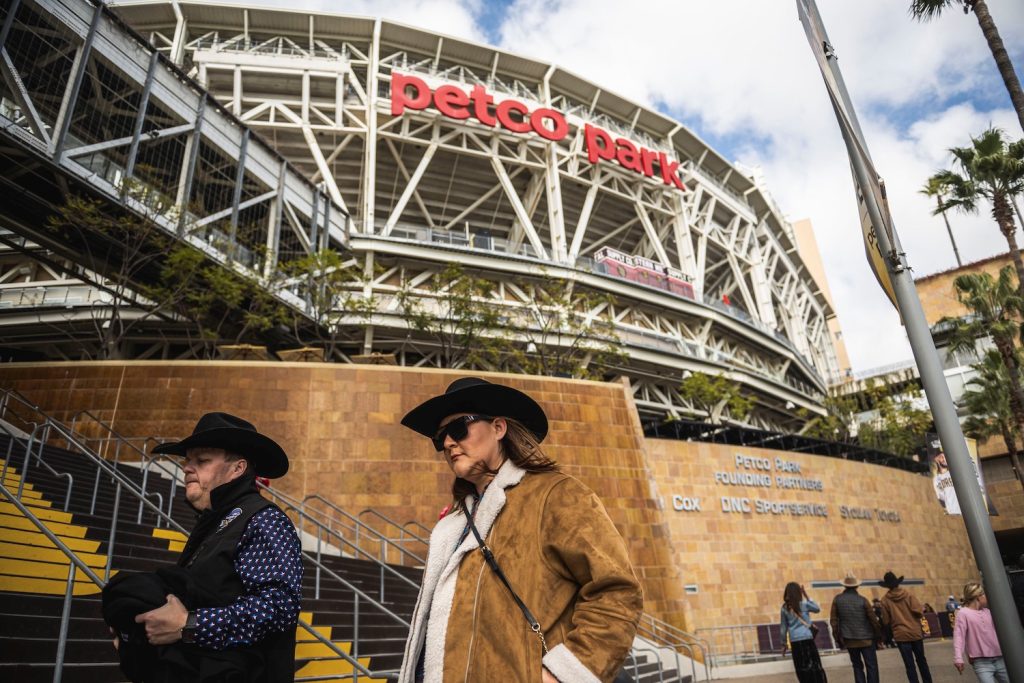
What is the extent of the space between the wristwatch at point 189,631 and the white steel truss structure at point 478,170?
22.9 metres

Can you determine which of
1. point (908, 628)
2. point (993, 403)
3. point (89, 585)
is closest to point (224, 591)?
point (89, 585)

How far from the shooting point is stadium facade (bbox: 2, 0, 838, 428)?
30.3m

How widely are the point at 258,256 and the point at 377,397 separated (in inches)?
456

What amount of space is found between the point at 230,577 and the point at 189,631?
0.27 metres

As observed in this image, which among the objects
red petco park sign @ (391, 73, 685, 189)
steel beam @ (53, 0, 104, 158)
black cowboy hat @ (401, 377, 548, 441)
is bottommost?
black cowboy hat @ (401, 377, 548, 441)

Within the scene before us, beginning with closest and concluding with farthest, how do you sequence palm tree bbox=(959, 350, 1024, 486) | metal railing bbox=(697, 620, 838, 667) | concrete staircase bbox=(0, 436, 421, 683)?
1. concrete staircase bbox=(0, 436, 421, 683)
2. metal railing bbox=(697, 620, 838, 667)
3. palm tree bbox=(959, 350, 1024, 486)

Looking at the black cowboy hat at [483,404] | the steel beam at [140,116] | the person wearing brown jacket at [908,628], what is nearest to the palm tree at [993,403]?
the person wearing brown jacket at [908,628]

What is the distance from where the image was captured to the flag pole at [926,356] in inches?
131

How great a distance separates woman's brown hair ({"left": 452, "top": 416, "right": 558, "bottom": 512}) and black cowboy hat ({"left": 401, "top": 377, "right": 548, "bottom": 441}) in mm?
44

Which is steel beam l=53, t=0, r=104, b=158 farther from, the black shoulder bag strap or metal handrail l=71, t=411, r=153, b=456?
the black shoulder bag strap

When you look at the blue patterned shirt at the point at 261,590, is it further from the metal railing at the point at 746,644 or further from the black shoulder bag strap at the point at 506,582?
the metal railing at the point at 746,644

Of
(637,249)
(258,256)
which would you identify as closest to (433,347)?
(258,256)

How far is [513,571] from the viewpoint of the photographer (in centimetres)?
212

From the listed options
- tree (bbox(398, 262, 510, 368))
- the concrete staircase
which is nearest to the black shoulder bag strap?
the concrete staircase
